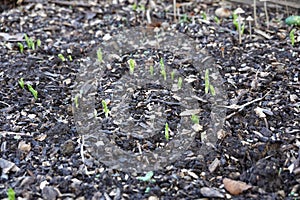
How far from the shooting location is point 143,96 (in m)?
2.42

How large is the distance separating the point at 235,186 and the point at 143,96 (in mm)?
725

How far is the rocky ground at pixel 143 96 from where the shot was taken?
6.32 ft

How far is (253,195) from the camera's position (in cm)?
186

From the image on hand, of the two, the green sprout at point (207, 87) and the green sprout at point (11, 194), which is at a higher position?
the green sprout at point (207, 87)

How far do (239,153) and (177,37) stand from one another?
1.06m

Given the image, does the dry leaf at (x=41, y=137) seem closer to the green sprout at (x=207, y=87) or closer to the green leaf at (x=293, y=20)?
the green sprout at (x=207, y=87)

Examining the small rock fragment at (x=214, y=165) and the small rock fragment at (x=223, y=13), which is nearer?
the small rock fragment at (x=214, y=165)

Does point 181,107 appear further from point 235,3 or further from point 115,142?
point 235,3

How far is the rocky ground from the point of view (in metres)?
1.93

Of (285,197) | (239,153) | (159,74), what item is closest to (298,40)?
(159,74)

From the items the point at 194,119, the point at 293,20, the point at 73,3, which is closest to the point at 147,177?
the point at 194,119

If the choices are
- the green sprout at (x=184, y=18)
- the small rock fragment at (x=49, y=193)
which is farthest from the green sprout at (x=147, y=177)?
the green sprout at (x=184, y=18)

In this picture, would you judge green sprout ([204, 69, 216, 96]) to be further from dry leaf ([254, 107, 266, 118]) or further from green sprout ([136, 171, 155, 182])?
green sprout ([136, 171, 155, 182])

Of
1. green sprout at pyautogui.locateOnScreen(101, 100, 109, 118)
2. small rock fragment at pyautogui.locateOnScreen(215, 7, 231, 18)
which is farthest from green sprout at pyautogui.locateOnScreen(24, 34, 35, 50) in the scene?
small rock fragment at pyautogui.locateOnScreen(215, 7, 231, 18)
